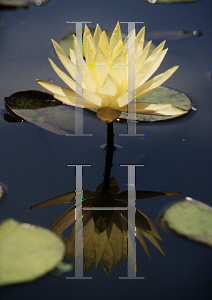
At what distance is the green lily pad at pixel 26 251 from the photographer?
627mm

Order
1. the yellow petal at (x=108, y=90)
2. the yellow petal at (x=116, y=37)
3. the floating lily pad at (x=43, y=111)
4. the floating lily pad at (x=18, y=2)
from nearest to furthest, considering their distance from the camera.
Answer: the yellow petal at (x=108, y=90) → the yellow petal at (x=116, y=37) → the floating lily pad at (x=43, y=111) → the floating lily pad at (x=18, y=2)

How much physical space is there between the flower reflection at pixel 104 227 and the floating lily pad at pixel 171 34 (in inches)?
43.6

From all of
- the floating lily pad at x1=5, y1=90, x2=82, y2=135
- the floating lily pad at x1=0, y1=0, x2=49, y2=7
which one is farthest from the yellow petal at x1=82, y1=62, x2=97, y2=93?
the floating lily pad at x1=0, y1=0, x2=49, y2=7

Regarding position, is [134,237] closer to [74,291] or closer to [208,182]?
[74,291]

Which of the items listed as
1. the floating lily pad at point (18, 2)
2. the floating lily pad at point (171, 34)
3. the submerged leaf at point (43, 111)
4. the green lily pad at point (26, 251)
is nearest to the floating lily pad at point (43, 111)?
the submerged leaf at point (43, 111)

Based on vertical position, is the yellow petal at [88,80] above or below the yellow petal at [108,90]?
above

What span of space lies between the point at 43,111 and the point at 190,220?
673 mm

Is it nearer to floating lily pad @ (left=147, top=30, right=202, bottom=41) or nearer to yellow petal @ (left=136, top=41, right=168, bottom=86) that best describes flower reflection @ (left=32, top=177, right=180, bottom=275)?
yellow petal @ (left=136, top=41, right=168, bottom=86)

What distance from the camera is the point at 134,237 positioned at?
734mm

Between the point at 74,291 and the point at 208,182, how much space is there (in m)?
0.49

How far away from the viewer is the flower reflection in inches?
27.1

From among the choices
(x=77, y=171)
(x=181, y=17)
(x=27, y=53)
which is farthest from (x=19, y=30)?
(x=77, y=171)

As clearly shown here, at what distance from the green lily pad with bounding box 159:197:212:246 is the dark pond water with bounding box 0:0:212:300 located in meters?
0.02

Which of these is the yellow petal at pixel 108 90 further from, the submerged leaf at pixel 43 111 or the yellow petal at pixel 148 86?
the submerged leaf at pixel 43 111
